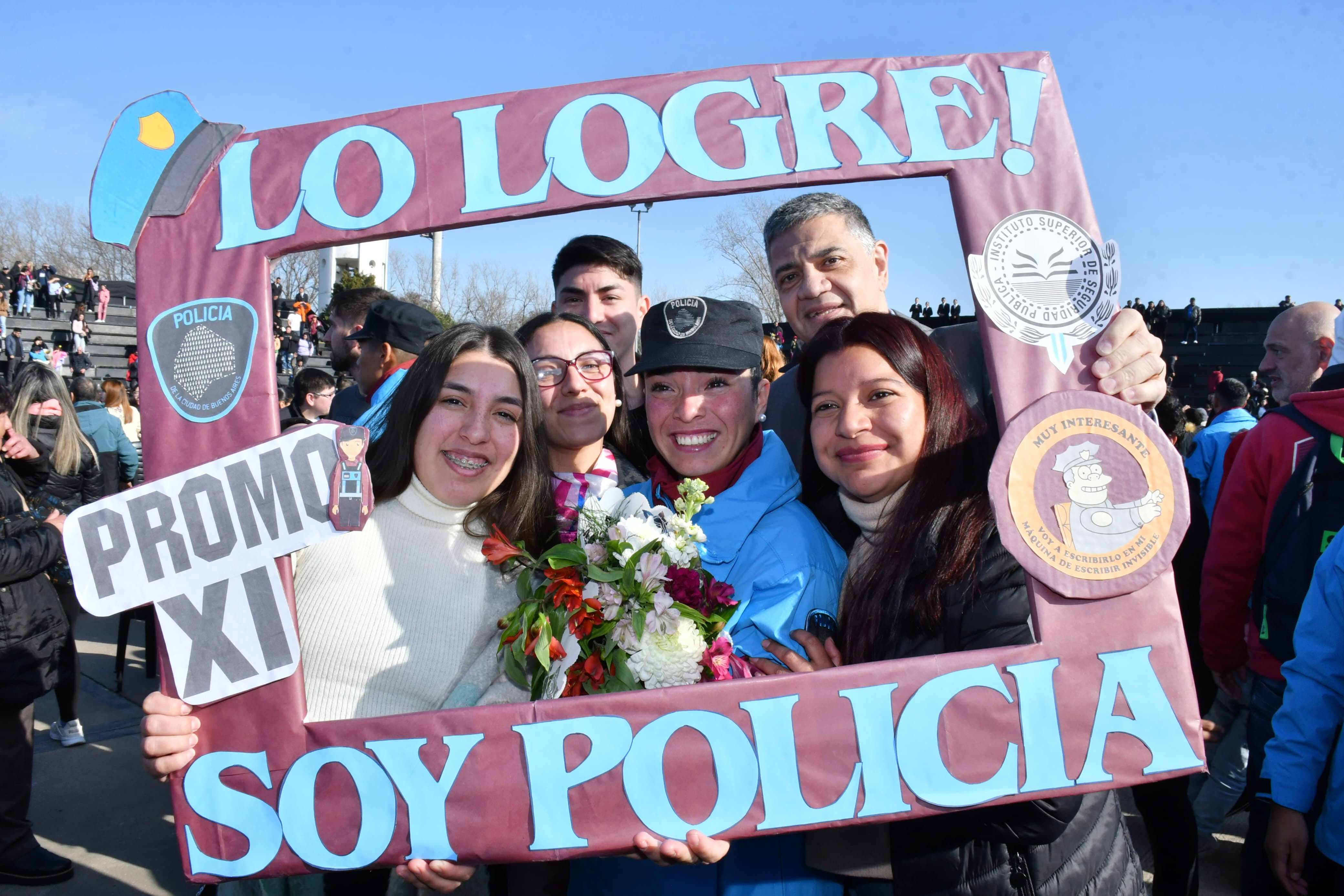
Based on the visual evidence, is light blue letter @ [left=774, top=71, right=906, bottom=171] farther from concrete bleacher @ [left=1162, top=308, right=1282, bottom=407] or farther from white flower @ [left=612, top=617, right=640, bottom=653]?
concrete bleacher @ [left=1162, top=308, right=1282, bottom=407]

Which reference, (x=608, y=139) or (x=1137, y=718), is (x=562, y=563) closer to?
(x=608, y=139)

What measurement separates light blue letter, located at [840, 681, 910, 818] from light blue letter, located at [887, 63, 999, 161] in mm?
1243

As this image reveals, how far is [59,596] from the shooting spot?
5.20 meters

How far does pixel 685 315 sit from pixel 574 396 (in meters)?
0.57

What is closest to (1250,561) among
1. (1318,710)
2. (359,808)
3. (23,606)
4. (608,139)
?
(1318,710)

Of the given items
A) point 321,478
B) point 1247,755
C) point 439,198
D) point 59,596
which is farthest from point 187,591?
point 1247,755

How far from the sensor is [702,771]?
1.84 m

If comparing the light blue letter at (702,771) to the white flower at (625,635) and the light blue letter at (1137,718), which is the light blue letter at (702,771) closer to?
the white flower at (625,635)

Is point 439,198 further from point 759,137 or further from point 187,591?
point 187,591

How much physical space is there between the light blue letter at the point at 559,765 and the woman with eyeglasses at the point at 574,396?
101 cm

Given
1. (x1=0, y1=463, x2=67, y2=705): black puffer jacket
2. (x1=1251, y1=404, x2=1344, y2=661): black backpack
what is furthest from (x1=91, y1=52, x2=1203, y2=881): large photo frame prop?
(x1=0, y1=463, x2=67, y2=705): black puffer jacket

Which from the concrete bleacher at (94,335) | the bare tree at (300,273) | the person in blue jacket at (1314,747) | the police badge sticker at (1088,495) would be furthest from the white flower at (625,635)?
the bare tree at (300,273)

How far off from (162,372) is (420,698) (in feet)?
3.35

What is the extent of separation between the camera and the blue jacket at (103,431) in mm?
7320
